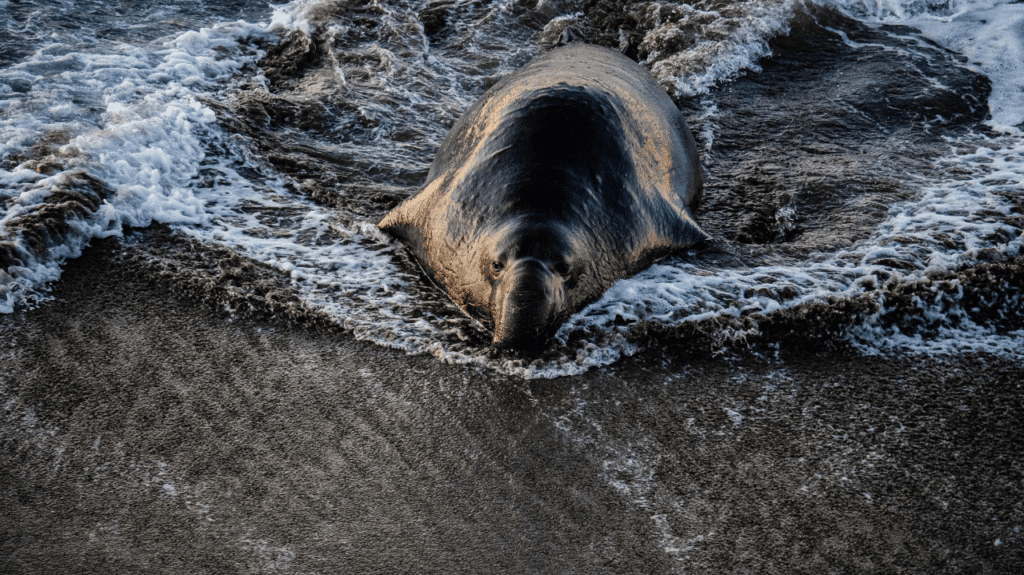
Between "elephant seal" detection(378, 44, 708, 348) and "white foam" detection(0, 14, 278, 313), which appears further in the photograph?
"white foam" detection(0, 14, 278, 313)

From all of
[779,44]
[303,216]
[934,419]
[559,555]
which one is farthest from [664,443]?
[779,44]

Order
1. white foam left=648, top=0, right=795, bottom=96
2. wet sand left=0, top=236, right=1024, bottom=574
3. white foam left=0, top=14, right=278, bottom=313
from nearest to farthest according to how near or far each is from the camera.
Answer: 1. wet sand left=0, top=236, right=1024, bottom=574
2. white foam left=0, top=14, right=278, bottom=313
3. white foam left=648, top=0, right=795, bottom=96

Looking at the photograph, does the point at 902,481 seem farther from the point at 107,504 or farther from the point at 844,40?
the point at 844,40

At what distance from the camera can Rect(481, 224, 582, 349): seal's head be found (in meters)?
3.94

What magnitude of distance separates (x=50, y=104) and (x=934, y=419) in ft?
20.7

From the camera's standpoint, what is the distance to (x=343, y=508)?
127 inches

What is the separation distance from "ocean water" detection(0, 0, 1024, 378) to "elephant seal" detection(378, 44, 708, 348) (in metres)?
0.17

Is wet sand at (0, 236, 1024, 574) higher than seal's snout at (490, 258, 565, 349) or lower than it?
lower

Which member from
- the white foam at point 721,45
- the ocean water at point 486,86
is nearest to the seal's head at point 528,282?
the ocean water at point 486,86

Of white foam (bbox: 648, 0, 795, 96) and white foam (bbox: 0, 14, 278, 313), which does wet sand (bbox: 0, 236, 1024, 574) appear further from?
white foam (bbox: 648, 0, 795, 96)

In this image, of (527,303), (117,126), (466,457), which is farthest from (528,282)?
(117,126)

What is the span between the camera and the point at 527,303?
3.92 metres

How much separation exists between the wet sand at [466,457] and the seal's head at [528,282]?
272 mm

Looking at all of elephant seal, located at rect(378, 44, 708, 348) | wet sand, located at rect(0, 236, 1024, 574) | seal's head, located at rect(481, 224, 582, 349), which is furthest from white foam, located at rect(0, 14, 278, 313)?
seal's head, located at rect(481, 224, 582, 349)
